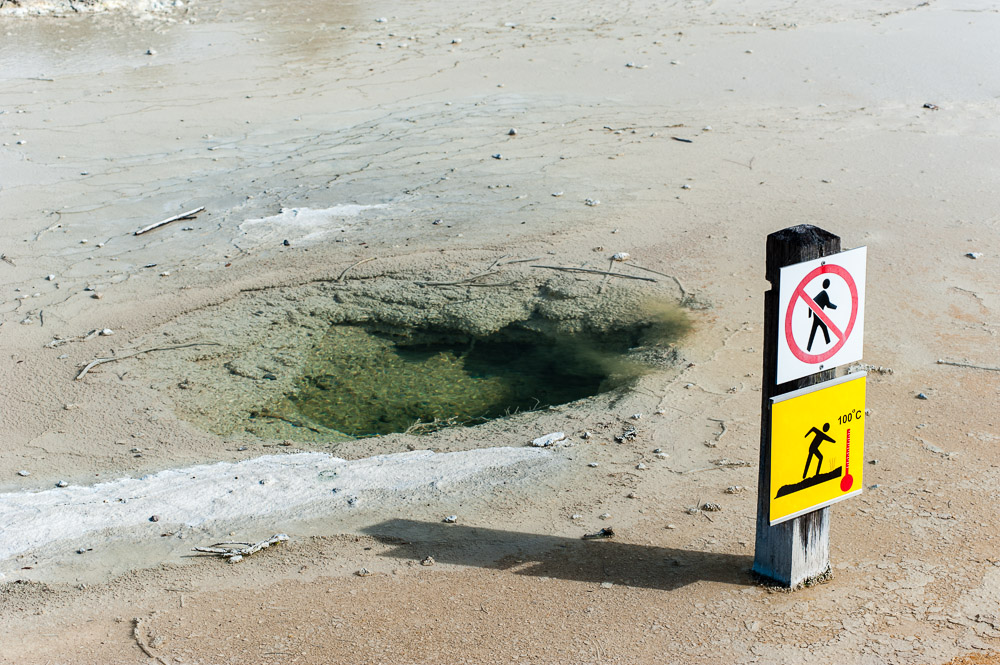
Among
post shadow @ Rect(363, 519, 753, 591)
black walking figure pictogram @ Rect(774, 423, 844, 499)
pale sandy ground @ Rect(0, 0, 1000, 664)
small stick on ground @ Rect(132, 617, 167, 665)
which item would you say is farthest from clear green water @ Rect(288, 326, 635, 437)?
black walking figure pictogram @ Rect(774, 423, 844, 499)

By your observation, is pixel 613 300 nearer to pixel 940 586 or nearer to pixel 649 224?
pixel 649 224

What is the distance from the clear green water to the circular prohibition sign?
7.03 feet

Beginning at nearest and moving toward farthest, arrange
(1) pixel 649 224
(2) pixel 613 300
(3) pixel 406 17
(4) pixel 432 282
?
(2) pixel 613 300, (4) pixel 432 282, (1) pixel 649 224, (3) pixel 406 17

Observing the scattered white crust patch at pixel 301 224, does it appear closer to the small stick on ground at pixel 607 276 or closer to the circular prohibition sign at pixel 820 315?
the small stick on ground at pixel 607 276

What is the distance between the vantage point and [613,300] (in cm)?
588

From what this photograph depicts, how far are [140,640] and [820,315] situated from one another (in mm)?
2655

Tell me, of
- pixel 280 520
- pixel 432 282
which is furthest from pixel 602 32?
pixel 280 520

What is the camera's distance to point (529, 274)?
626 cm

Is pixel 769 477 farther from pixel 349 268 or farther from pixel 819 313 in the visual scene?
pixel 349 268

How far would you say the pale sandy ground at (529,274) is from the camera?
3258 mm

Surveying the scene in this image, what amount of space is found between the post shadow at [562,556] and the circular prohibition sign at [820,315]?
0.92 m

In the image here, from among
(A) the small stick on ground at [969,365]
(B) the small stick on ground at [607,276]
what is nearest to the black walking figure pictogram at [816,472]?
(A) the small stick on ground at [969,365]

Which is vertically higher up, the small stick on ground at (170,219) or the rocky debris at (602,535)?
the small stick on ground at (170,219)

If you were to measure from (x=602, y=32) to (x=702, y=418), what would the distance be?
9.74 metres
